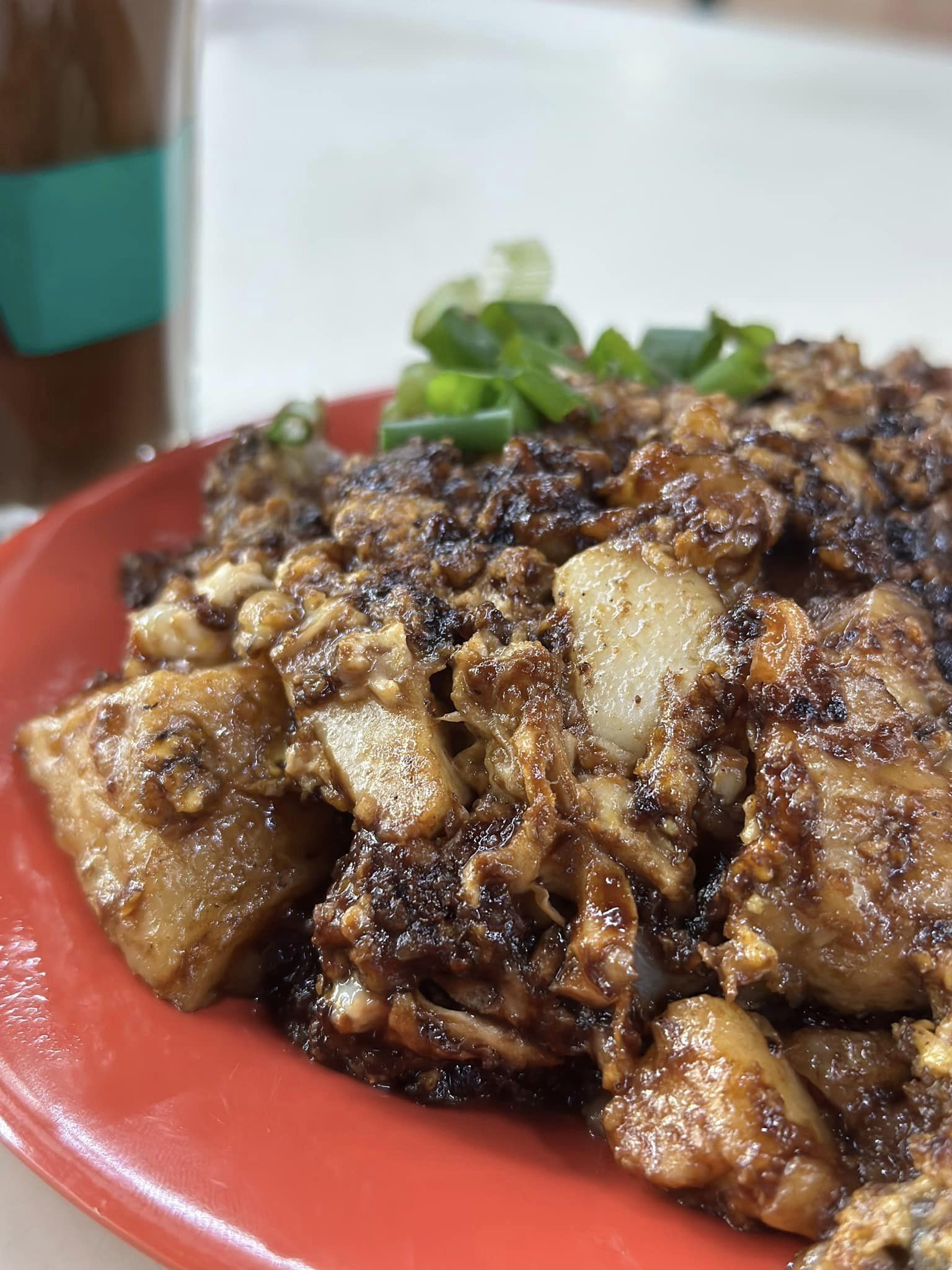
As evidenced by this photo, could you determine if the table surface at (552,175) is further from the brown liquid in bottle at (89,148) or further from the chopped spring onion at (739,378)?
the chopped spring onion at (739,378)

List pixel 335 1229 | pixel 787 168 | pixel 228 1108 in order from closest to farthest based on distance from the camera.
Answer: pixel 335 1229 < pixel 228 1108 < pixel 787 168

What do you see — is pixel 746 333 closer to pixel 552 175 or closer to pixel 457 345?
pixel 457 345

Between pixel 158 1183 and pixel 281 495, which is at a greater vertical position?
pixel 281 495

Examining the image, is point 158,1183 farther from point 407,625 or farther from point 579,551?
point 579,551

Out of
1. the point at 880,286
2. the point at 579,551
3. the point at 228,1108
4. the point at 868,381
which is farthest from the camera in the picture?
the point at 880,286

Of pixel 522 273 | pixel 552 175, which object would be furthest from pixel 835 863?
pixel 552 175

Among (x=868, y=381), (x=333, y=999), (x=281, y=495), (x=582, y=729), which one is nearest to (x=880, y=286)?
(x=868, y=381)

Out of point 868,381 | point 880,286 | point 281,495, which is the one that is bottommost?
point 880,286
